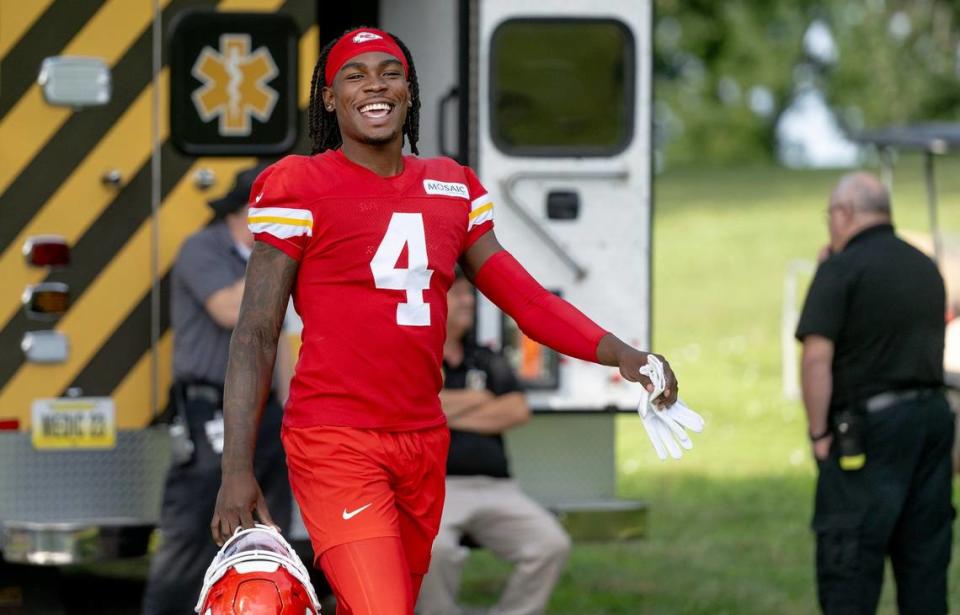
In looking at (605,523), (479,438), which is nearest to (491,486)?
(479,438)

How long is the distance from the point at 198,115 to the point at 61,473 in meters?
1.30

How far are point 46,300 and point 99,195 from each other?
40 centimetres

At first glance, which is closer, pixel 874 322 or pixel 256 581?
pixel 256 581

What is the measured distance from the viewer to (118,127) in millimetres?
6586

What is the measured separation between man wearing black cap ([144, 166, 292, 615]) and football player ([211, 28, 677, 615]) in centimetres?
228

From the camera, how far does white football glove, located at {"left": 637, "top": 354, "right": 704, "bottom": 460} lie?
12.9 feet

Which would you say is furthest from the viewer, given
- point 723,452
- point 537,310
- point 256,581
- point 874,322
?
point 723,452

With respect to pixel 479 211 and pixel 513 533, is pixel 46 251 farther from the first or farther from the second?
pixel 479 211

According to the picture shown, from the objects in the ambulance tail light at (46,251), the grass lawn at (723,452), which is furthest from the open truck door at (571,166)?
the ambulance tail light at (46,251)

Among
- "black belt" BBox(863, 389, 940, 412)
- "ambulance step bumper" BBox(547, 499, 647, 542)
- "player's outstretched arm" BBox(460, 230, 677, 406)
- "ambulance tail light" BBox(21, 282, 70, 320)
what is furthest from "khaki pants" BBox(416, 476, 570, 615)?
"player's outstretched arm" BBox(460, 230, 677, 406)

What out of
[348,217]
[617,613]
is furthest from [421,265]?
[617,613]

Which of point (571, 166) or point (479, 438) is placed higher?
point (571, 166)

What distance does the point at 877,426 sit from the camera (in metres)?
6.36

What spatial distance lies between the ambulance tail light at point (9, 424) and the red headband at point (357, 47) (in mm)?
2711
